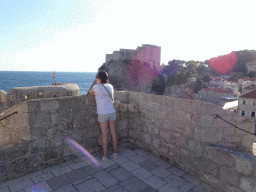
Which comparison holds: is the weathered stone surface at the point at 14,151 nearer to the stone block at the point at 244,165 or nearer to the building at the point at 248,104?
the stone block at the point at 244,165

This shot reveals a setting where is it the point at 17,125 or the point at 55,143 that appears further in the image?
the point at 55,143

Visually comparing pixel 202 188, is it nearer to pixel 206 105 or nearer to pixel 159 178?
pixel 159 178

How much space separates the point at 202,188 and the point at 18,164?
2.97 meters

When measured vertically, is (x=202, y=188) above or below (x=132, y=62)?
below

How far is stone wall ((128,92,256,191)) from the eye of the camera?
8.16 ft

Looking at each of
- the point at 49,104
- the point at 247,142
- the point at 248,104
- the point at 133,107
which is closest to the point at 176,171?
the point at 247,142

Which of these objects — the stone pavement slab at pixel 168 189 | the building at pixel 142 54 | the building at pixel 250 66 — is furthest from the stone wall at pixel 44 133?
the building at pixel 250 66

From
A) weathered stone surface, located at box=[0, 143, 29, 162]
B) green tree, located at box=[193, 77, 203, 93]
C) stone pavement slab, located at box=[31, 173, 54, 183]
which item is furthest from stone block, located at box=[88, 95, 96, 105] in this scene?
green tree, located at box=[193, 77, 203, 93]

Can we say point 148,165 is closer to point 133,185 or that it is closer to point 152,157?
point 152,157

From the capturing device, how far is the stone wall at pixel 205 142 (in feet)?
8.16

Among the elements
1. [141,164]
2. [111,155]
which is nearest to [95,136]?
[111,155]

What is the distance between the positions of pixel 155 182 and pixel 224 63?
3085 inches

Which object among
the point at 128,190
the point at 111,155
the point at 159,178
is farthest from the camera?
the point at 111,155

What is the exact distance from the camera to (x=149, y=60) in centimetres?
5547
